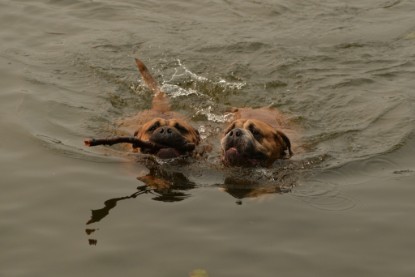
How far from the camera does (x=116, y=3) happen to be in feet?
45.0

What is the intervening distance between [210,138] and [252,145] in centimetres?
123

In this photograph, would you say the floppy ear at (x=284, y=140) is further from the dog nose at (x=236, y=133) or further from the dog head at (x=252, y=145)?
the dog nose at (x=236, y=133)

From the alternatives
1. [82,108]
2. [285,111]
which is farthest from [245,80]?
[82,108]

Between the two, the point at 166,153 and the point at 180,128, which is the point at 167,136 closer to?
the point at 166,153

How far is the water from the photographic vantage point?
5930mm

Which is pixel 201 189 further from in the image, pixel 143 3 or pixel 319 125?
pixel 143 3

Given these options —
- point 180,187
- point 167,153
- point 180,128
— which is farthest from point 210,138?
point 180,187

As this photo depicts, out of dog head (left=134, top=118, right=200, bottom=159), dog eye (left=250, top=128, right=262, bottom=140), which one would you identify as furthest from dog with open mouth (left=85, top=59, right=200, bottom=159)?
dog eye (left=250, top=128, right=262, bottom=140)

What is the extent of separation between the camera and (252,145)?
775 cm

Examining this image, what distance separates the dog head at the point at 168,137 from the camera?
25.5 feet

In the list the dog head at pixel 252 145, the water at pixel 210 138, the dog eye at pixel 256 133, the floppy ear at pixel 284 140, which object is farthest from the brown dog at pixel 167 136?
the floppy ear at pixel 284 140

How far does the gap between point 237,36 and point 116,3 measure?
2944 millimetres

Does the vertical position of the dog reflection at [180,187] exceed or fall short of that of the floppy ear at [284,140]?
it falls short

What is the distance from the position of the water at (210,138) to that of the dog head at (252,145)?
7.5 inches
